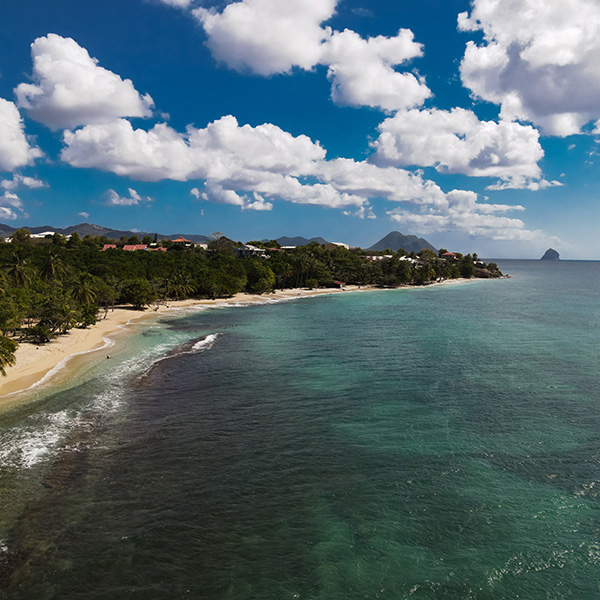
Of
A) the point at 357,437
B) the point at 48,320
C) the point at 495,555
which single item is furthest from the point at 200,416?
the point at 48,320

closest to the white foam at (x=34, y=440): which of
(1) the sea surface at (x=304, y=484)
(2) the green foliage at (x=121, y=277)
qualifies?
(1) the sea surface at (x=304, y=484)

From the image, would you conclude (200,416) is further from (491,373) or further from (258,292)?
(258,292)

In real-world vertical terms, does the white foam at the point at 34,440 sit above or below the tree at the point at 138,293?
below

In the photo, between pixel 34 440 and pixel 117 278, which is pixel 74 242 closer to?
pixel 117 278

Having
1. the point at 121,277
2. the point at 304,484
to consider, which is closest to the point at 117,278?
the point at 121,277

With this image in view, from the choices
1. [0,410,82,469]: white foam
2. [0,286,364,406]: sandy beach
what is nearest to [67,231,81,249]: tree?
[0,286,364,406]: sandy beach

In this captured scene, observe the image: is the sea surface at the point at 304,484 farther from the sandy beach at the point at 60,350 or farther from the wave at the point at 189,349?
the sandy beach at the point at 60,350
